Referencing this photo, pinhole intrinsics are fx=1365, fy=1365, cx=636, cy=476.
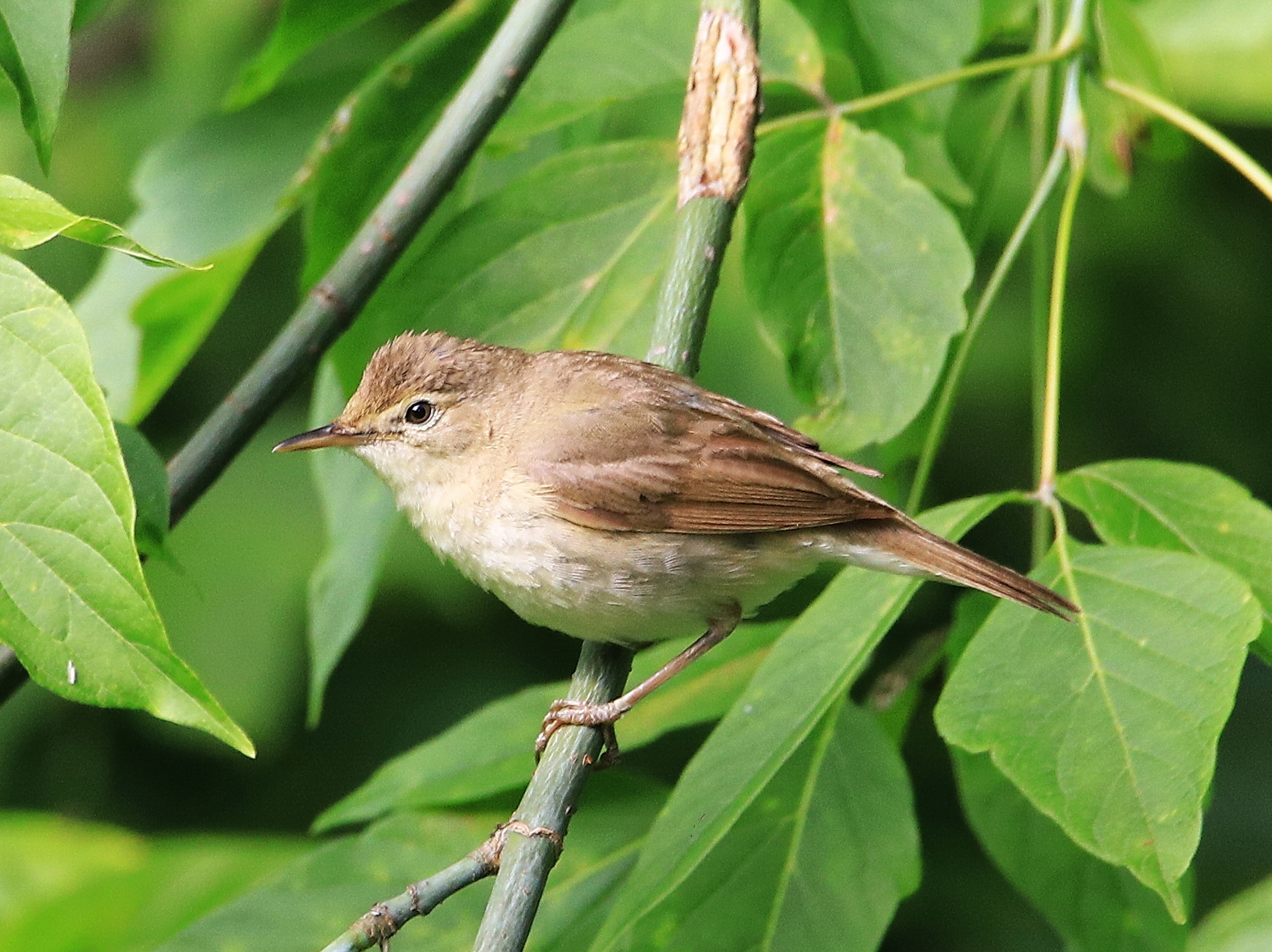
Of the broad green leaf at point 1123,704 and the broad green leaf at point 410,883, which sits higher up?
the broad green leaf at point 1123,704


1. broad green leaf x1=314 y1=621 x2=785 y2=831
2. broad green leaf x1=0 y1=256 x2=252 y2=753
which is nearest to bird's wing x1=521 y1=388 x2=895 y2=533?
broad green leaf x1=314 y1=621 x2=785 y2=831

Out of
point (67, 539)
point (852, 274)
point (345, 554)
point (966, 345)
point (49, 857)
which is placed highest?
Result: point (67, 539)

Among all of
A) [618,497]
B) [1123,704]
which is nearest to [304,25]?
[618,497]

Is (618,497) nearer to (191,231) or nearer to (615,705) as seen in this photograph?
(615,705)

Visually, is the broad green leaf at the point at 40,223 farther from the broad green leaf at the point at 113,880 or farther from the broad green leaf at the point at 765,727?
the broad green leaf at the point at 113,880

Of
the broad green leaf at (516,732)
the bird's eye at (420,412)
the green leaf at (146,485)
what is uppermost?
the green leaf at (146,485)

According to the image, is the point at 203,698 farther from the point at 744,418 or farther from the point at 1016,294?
the point at 1016,294

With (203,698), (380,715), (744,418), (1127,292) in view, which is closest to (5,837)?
(380,715)

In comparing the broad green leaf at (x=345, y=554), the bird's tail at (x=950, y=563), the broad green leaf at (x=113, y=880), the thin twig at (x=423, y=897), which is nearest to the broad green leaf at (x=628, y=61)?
the broad green leaf at (x=345, y=554)
